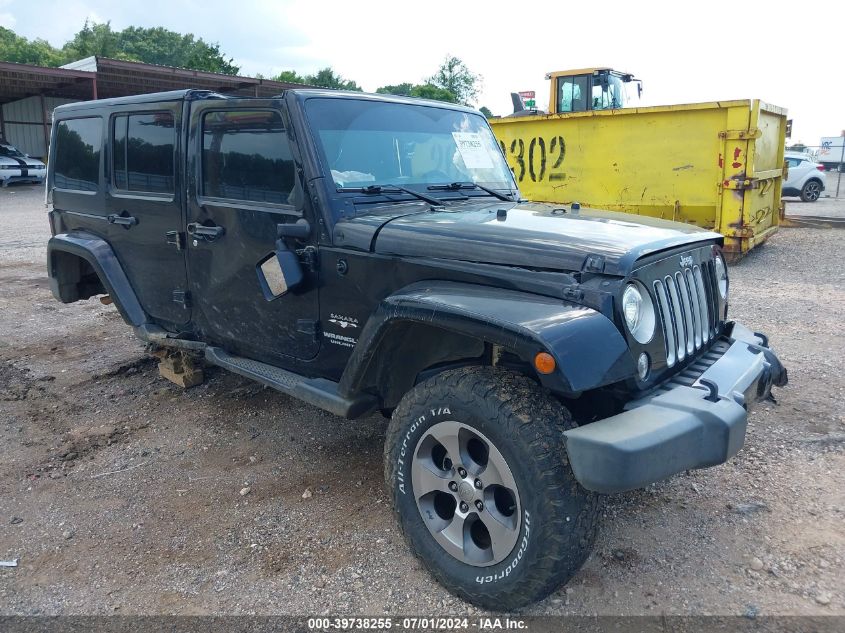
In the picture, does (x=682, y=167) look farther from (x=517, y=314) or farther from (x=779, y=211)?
(x=517, y=314)

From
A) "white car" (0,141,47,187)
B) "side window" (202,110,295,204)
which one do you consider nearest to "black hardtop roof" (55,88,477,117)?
"side window" (202,110,295,204)

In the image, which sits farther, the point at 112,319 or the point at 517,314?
the point at 112,319

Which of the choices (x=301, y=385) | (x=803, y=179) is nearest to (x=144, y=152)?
(x=301, y=385)

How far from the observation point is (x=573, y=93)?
12.5 meters

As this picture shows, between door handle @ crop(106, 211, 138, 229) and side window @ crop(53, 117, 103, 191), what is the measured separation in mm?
Result: 329

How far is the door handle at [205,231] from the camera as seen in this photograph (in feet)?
12.5

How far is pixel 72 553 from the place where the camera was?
10.3 ft

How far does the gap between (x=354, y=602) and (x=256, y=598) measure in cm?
40

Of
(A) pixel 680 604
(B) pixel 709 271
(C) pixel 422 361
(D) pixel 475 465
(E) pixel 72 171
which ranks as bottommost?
(A) pixel 680 604

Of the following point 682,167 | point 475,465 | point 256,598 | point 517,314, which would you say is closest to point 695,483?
point 475,465

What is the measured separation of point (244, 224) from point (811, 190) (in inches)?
810

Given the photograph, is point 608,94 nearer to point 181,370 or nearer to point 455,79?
point 181,370

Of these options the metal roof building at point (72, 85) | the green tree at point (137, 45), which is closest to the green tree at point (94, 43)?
the green tree at point (137, 45)

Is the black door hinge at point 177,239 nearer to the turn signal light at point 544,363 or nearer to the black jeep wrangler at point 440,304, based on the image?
the black jeep wrangler at point 440,304
